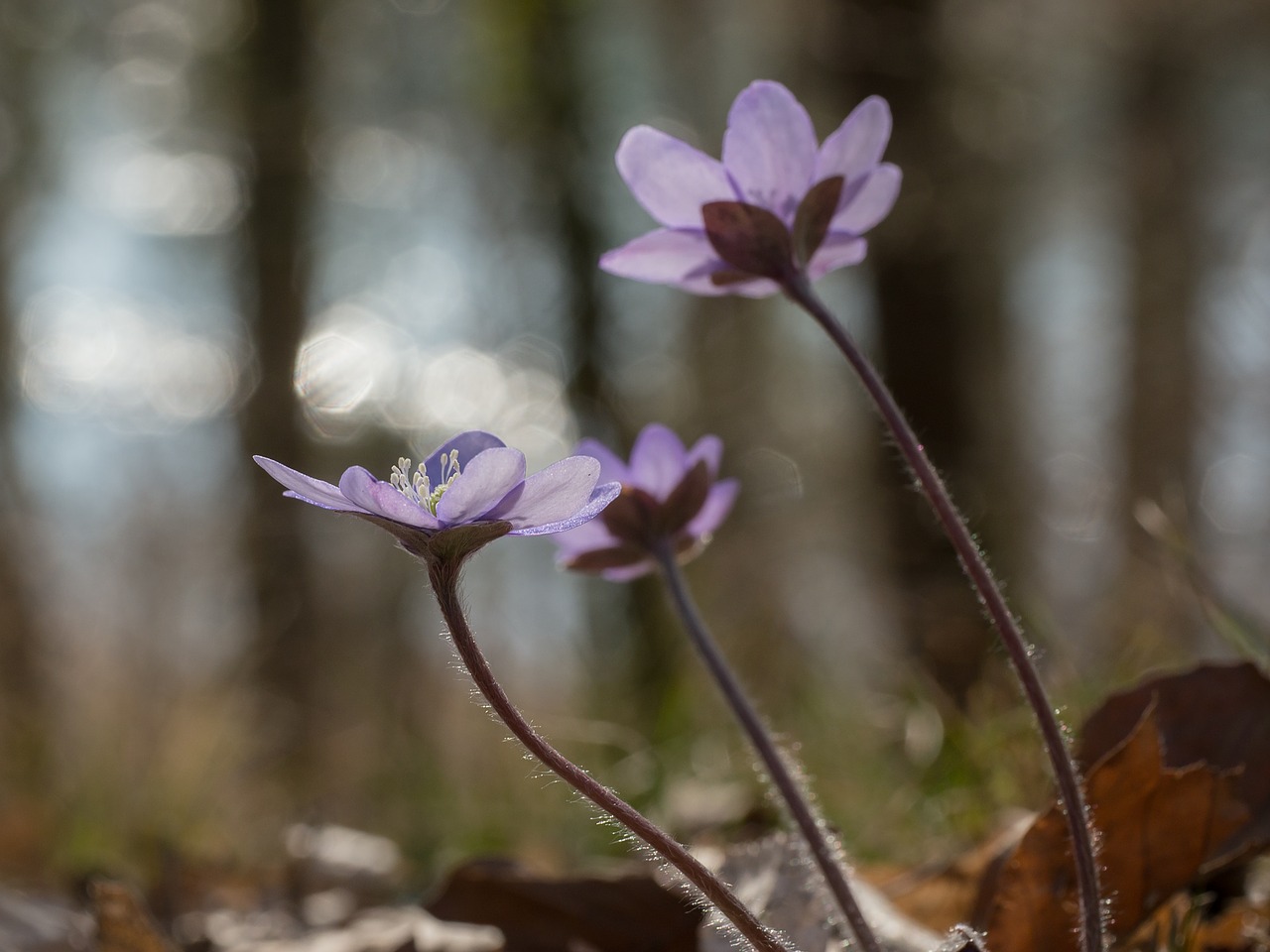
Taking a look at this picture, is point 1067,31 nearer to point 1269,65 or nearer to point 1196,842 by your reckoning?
point 1269,65

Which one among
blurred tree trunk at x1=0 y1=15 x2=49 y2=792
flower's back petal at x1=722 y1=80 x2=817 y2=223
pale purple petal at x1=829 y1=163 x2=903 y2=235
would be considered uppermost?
flower's back petal at x1=722 y1=80 x2=817 y2=223

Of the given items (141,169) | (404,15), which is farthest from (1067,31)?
(141,169)

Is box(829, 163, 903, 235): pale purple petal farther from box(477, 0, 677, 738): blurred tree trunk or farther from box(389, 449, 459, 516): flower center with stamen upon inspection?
box(477, 0, 677, 738): blurred tree trunk

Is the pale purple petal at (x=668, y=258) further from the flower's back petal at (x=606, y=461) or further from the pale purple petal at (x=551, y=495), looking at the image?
the pale purple petal at (x=551, y=495)

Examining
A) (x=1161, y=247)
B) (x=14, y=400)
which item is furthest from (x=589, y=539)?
(x=1161, y=247)

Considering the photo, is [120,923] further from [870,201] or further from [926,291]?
[926,291]

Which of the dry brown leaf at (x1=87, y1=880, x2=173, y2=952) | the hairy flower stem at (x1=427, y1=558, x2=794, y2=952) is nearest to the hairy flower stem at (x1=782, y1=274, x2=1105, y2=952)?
the hairy flower stem at (x1=427, y1=558, x2=794, y2=952)
